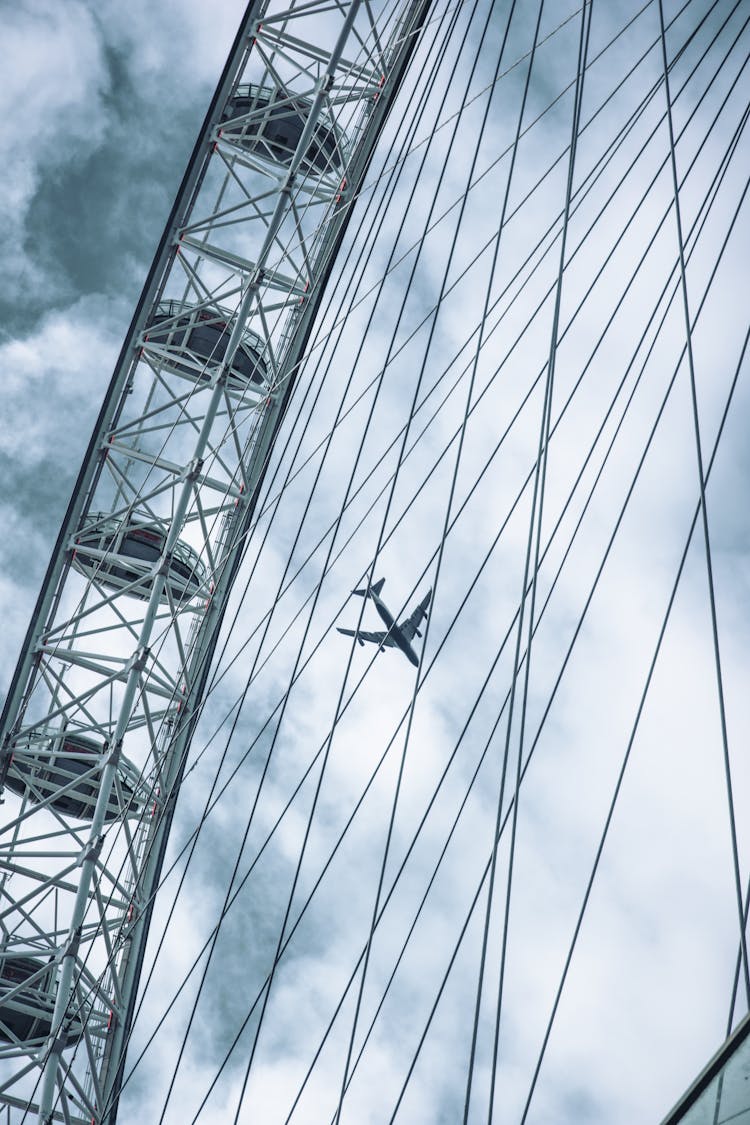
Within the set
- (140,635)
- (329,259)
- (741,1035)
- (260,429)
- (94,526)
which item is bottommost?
(741,1035)

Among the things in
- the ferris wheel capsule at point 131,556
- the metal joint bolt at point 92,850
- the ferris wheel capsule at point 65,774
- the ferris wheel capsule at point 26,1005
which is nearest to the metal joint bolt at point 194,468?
the ferris wheel capsule at point 131,556

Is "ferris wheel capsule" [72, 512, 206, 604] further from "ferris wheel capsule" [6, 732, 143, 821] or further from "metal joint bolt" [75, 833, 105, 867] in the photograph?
"metal joint bolt" [75, 833, 105, 867]

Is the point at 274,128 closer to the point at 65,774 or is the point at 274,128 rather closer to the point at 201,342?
the point at 201,342

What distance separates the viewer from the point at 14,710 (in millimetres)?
20438

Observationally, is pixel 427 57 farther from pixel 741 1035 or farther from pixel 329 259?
pixel 741 1035

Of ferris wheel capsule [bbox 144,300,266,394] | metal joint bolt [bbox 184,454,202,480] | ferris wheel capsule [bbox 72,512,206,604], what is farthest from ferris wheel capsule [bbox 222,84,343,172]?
ferris wheel capsule [bbox 72,512,206,604]

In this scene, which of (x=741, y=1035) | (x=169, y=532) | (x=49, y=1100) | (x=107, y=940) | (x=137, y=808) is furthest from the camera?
(x=137, y=808)

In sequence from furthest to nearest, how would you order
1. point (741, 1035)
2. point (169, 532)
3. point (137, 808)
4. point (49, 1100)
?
point (137, 808) < point (169, 532) < point (49, 1100) < point (741, 1035)

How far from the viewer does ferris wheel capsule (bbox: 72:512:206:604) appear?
2091 centimetres

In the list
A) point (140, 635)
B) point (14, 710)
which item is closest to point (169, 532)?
point (140, 635)

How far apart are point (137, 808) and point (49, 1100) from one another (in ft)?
17.9

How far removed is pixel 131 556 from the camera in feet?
71.3

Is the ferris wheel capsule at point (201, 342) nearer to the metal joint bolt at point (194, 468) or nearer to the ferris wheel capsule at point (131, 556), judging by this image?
the metal joint bolt at point (194, 468)

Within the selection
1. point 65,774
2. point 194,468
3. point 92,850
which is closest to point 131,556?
point 194,468
